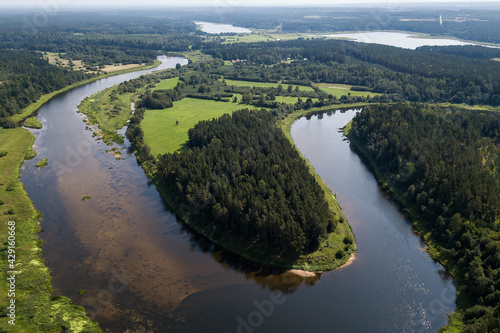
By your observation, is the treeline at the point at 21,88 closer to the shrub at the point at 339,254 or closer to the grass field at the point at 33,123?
the grass field at the point at 33,123

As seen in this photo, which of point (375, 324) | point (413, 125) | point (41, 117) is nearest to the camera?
point (375, 324)

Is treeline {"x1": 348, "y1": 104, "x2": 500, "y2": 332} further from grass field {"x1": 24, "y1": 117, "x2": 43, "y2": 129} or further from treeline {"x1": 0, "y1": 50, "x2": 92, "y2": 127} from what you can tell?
treeline {"x1": 0, "y1": 50, "x2": 92, "y2": 127}

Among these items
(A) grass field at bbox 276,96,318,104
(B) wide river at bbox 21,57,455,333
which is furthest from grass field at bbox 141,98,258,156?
(B) wide river at bbox 21,57,455,333

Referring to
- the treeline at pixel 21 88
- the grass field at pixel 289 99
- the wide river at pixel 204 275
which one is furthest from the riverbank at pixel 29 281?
the grass field at pixel 289 99

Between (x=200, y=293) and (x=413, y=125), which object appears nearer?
(x=200, y=293)

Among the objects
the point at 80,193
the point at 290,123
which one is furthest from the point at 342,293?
the point at 290,123

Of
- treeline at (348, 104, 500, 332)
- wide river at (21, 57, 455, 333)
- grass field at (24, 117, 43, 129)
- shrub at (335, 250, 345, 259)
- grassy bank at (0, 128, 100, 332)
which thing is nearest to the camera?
grassy bank at (0, 128, 100, 332)

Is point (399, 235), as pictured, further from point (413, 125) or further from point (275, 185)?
point (413, 125)
